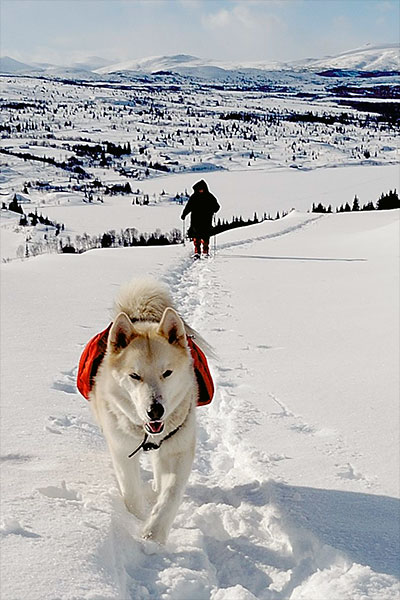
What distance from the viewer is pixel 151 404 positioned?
2.83m

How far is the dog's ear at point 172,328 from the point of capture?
315 cm

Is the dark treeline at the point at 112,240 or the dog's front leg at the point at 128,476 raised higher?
the dog's front leg at the point at 128,476

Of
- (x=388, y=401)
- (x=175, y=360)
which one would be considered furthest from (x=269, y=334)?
(x=175, y=360)

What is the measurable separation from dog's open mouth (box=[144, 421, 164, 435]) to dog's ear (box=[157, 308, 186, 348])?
18.9 inches

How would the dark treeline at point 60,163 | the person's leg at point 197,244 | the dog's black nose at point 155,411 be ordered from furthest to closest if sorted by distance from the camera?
the dark treeline at point 60,163 → the person's leg at point 197,244 → the dog's black nose at point 155,411

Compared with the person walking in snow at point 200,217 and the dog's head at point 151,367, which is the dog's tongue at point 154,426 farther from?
the person walking in snow at point 200,217

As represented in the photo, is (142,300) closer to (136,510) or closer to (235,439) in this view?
(136,510)

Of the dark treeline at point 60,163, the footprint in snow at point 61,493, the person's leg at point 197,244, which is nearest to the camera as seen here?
the footprint in snow at point 61,493

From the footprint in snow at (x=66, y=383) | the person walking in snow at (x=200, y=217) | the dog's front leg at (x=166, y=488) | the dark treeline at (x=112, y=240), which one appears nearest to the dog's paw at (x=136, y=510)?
the dog's front leg at (x=166, y=488)

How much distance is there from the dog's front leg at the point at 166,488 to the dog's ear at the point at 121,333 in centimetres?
60

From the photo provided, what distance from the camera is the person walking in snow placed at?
52.2 ft

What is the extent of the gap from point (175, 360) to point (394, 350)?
4.32m

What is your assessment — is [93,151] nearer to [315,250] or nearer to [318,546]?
[315,250]

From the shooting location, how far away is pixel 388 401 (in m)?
5.17
